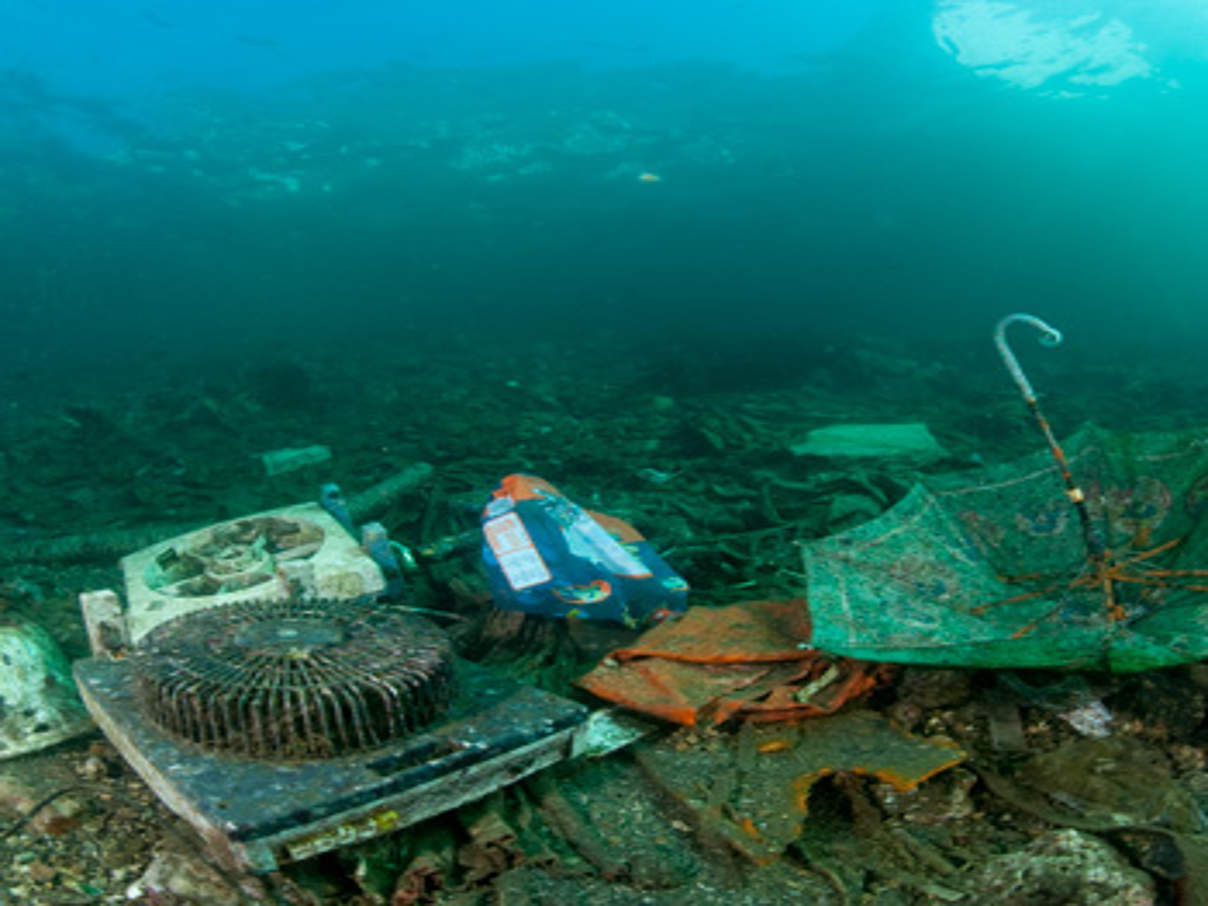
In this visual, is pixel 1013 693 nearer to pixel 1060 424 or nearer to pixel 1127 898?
pixel 1127 898

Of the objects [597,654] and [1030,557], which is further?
[597,654]

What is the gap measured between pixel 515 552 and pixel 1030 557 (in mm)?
2605

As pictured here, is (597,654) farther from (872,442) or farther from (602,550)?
(872,442)

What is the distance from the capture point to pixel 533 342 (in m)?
18.2

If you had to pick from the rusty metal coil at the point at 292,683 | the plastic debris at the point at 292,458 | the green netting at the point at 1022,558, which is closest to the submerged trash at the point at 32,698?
the rusty metal coil at the point at 292,683

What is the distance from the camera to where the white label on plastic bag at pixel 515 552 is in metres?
5.05

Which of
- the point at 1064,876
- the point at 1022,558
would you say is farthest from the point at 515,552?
the point at 1064,876

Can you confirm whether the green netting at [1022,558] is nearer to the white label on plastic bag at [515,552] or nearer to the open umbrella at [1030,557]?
the open umbrella at [1030,557]

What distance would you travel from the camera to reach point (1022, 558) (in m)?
4.57

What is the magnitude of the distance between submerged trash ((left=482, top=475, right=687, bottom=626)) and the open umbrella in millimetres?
1071

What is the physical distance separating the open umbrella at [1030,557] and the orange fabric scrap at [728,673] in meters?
0.37

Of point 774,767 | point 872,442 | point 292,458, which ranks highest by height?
point 774,767

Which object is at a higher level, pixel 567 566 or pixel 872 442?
pixel 567 566

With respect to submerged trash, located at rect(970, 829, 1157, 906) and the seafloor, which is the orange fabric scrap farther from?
submerged trash, located at rect(970, 829, 1157, 906)
